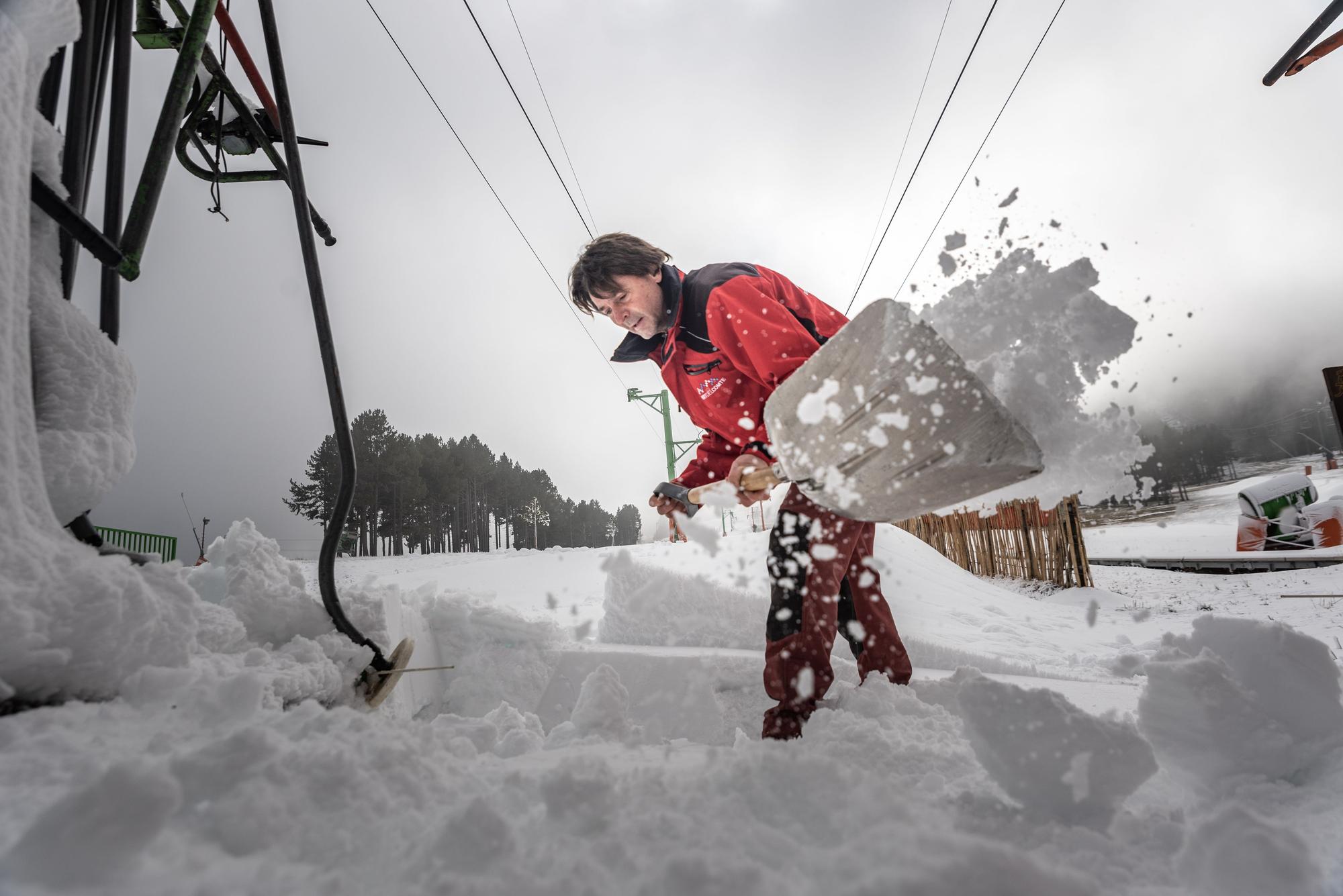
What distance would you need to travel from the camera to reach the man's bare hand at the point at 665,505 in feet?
6.04

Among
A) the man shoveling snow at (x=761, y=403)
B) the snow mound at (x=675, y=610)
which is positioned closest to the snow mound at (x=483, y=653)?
the snow mound at (x=675, y=610)

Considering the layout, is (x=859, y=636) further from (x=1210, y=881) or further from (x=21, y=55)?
(x=21, y=55)

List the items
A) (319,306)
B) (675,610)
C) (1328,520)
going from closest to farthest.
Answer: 1. (319,306)
2. (675,610)
3. (1328,520)

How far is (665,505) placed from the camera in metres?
1.85

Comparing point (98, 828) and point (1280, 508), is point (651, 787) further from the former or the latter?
point (1280, 508)

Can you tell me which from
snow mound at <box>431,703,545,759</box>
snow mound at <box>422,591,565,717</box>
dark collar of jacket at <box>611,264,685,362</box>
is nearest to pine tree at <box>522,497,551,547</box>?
snow mound at <box>422,591,565,717</box>

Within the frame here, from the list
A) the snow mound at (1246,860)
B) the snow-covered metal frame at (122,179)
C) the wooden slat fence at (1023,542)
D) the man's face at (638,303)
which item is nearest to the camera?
the snow mound at (1246,860)

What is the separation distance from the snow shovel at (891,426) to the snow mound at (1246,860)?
596 mm

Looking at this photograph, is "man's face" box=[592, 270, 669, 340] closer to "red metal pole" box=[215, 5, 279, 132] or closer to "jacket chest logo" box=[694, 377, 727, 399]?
"jacket chest logo" box=[694, 377, 727, 399]

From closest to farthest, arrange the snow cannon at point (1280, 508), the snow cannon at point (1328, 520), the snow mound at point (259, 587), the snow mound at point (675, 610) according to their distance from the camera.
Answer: the snow mound at point (259, 587) → the snow mound at point (675, 610) → the snow cannon at point (1328, 520) → the snow cannon at point (1280, 508)

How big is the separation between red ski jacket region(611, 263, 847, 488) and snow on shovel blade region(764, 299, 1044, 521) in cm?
19

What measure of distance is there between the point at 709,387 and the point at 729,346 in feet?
0.94

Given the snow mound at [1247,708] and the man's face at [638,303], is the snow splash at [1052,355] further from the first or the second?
the man's face at [638,303]

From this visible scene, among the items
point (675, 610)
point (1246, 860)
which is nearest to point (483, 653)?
point (675, 610)
